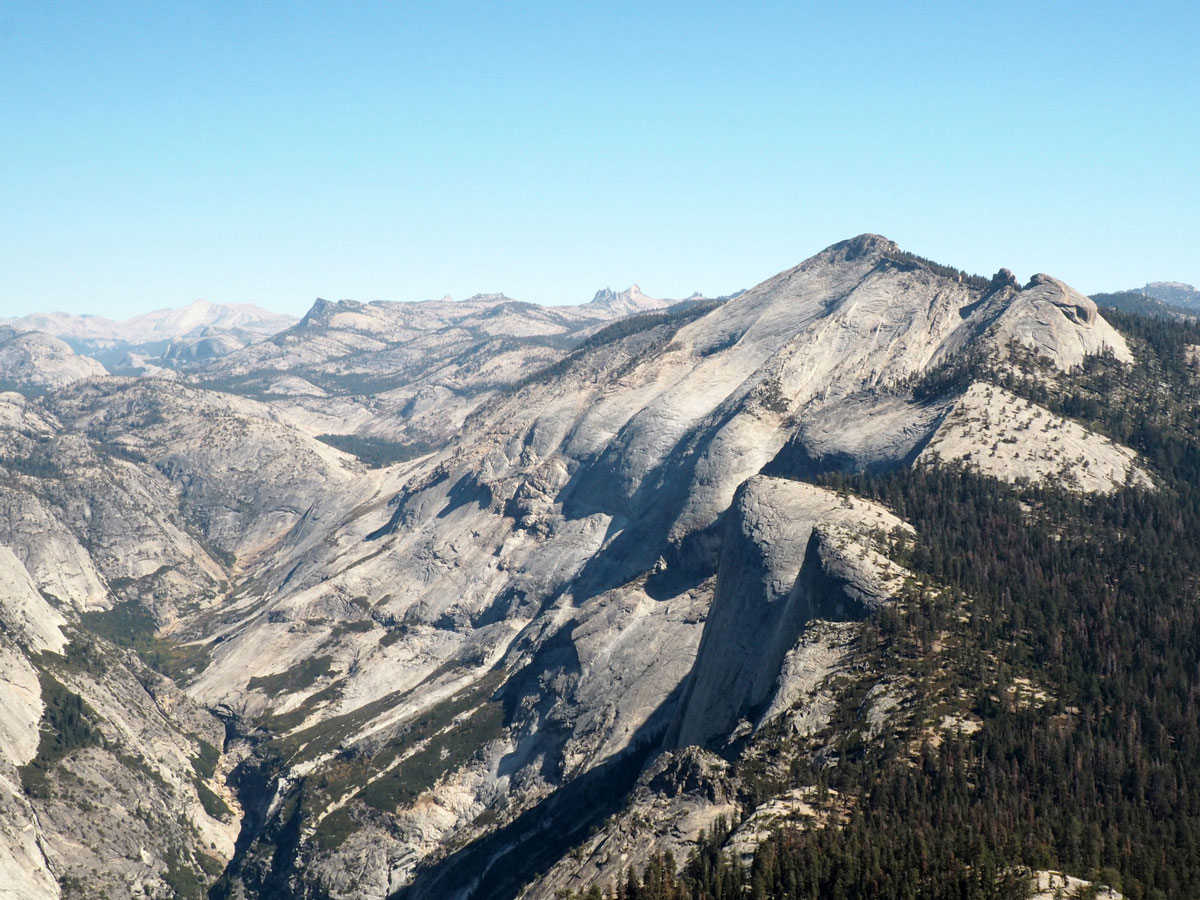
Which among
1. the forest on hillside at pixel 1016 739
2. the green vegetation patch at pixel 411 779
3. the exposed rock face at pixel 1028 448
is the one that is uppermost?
the exposed rock face at pixel 1028 448

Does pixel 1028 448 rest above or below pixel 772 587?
above

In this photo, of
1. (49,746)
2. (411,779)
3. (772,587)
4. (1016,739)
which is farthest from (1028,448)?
(49,746)

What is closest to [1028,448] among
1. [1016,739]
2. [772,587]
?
[772,587]

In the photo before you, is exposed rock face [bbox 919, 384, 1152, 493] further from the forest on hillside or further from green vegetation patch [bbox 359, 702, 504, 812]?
green vegetation patch [bbox 359, 702, 504, 812]

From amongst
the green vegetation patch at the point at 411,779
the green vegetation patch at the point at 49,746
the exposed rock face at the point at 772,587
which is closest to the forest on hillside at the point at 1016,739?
the exposed rock face at the point at 772,587

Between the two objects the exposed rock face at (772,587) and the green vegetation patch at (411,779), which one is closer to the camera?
the exposed rock face at (772,587)

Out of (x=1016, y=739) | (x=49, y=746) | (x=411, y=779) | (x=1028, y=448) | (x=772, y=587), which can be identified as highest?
(x=1028, y=448)

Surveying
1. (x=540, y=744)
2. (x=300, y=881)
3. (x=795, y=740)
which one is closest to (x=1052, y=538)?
(x=795, y=740)

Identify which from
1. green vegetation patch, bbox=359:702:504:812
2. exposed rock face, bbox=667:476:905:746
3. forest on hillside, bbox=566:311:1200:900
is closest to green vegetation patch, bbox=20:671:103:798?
green vegetation patch, bbox=359:702:504:812

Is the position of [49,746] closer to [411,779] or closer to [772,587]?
[411,779]

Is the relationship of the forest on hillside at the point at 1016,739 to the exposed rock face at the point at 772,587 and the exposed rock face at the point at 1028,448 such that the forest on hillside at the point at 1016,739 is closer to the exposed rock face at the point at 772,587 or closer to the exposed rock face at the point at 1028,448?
the exposed rock face at the point at 772,587

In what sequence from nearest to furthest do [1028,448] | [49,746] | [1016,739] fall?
[1016,739] → [1028,448] → [49,746]

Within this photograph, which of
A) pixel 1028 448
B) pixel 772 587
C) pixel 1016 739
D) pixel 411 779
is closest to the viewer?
pixel 1016 739

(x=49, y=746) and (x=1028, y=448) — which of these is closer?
(x=1028, y=448)
